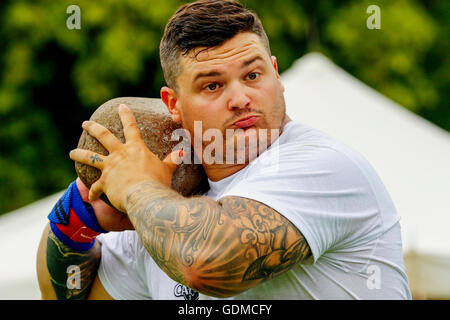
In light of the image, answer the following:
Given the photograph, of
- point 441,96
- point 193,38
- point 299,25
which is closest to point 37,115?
point 299,25

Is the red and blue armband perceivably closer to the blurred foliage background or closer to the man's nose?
the man's nose

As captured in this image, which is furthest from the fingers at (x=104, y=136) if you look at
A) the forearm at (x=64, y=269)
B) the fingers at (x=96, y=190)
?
the forearm at (x=64, y=269)

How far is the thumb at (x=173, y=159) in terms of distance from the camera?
95.7 inches

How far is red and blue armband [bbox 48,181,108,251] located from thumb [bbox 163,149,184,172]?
392 millimetres

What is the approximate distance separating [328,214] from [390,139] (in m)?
4.24

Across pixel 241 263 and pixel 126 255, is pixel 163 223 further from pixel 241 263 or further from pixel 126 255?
pixel 126 255

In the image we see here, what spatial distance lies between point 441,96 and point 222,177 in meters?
9.81

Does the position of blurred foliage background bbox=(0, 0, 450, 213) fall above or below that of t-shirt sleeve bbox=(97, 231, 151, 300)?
below

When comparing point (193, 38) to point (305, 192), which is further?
point (193, 38)

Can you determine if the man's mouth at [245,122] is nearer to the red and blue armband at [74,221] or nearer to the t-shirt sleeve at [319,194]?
the t-shirt sleeve at [319,194]

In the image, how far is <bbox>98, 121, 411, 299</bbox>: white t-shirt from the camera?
2.05 m

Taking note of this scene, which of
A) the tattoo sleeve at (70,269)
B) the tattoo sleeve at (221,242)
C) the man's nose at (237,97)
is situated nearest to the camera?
the tattoo sleeve at (221,242)

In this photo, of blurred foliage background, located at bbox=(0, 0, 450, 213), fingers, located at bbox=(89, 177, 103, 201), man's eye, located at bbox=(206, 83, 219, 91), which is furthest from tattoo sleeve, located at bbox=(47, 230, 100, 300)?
blurred foliage background, located at bbox=(0, 0, 450, 213)

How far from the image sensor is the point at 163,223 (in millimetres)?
2037
